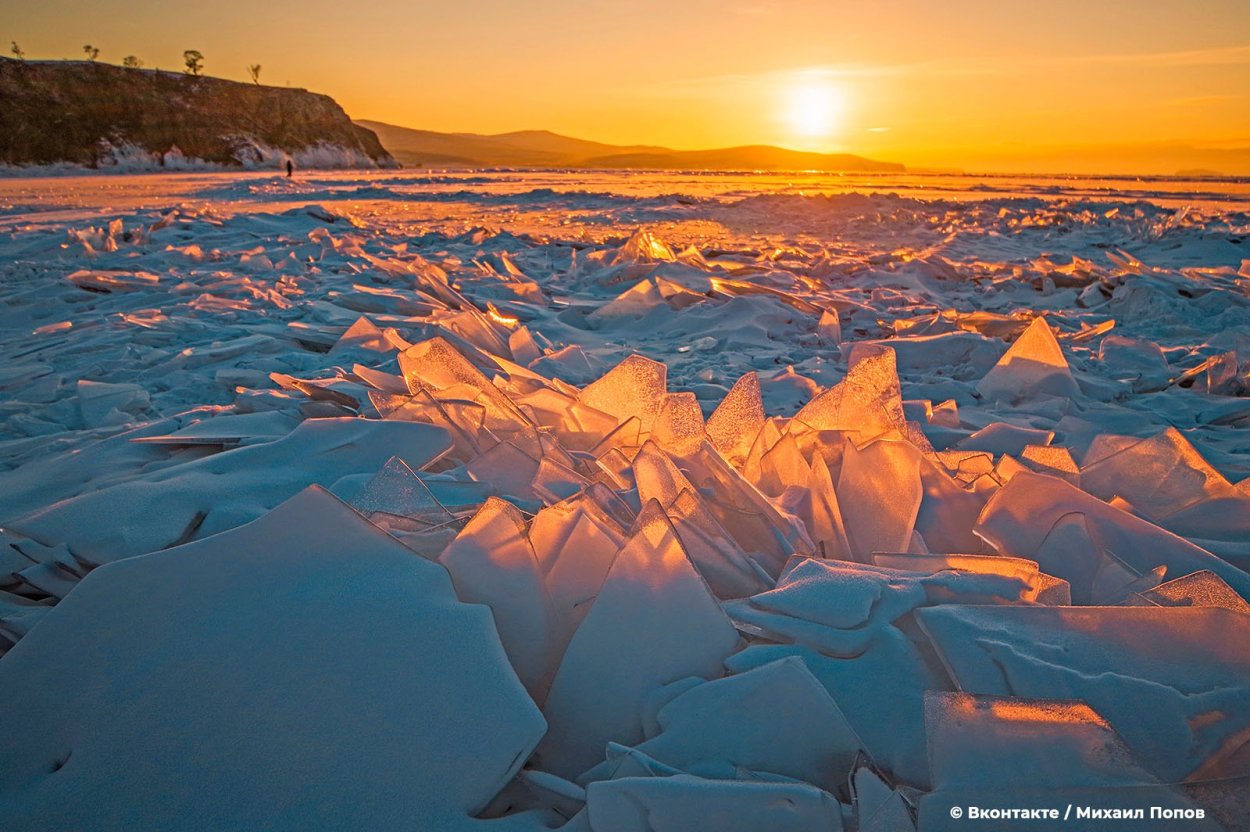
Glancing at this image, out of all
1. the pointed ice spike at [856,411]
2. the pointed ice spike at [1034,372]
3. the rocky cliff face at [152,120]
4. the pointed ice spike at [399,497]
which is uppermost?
the rocky cliff face at [152,120]

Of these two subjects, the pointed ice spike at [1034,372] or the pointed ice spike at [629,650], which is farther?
the pointed ice spike at [1034,372]

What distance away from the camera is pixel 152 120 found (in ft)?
100

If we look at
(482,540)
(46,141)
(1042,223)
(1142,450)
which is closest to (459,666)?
(482,540)

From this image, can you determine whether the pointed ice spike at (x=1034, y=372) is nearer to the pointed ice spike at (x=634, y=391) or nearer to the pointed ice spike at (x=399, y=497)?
the pointed ice spike at (x=634, y=391)

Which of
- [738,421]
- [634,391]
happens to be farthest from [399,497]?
[738,421]

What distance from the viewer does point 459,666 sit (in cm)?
79

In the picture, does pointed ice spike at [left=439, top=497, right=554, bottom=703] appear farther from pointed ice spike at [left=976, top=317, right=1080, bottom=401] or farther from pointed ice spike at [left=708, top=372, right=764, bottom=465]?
pointed ice spike at [left=976, top=317, right=1080, bottom=401]

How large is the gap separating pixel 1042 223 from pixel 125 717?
31.4 ft

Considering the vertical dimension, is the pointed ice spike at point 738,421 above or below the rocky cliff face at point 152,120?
below

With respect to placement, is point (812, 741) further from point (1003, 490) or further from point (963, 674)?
point (1003, 490)

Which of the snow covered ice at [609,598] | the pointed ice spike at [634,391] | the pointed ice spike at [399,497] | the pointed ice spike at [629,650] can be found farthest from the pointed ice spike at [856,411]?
the pointed ice spike at [399,497]

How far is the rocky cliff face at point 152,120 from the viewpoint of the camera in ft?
84.9

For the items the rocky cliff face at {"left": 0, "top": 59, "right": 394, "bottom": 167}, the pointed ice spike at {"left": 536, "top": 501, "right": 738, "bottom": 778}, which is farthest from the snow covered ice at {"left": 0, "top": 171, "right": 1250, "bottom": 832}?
the rocky cliff face at {"left": 0, "top": 59, "right": 394, "bottom": 167}

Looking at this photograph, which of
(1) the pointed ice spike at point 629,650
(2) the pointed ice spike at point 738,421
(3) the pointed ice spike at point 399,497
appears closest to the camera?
(1) the pointed ice spike at point 629,650
